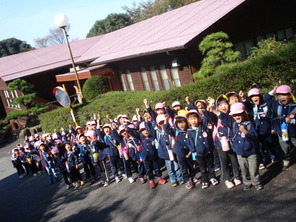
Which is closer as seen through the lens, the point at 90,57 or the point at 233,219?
the point at 233,219

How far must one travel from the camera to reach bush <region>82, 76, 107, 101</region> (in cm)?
1877

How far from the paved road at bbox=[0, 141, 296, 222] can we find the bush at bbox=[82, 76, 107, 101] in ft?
31.0

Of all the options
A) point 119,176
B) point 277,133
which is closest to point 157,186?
point 119,176

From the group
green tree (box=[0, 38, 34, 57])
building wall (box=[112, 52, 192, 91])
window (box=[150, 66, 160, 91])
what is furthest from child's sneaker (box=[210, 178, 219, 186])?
green tree (box=[0, 38, 34, 57])

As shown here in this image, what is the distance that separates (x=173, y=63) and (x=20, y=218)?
9317 millimetres

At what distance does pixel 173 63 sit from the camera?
46.5 feet

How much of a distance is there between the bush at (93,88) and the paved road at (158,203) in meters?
9.46

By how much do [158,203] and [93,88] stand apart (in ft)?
44.7

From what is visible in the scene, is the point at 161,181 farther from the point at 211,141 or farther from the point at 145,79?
the point at 145,79

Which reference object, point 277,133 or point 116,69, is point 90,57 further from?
point 277,133

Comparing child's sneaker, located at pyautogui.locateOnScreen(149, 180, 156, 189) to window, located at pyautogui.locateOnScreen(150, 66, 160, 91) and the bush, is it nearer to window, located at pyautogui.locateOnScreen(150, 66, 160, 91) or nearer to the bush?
window, located at pyautogui.locateOnScreen(150, 66, 160, 91)

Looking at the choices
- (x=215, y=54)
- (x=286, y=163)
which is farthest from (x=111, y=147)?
(x=215, y=54)

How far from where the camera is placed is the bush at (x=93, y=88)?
18766 mm

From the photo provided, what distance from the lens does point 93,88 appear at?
61.9ft
